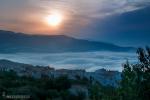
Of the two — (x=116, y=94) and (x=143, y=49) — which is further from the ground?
(x=143, y=49)

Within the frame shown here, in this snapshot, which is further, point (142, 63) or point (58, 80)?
point (58, 80)

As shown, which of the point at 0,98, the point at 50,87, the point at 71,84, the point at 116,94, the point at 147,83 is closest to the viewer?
the point at 147,83

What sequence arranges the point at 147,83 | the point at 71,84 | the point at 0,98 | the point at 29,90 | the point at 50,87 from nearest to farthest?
the point at 147,83 → the point at 0,98 → the point at 29,90 → the point at 50,87 → the point at 71,84

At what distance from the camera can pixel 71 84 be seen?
32.1 meters

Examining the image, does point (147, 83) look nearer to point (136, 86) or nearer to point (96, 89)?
point (136, 86)

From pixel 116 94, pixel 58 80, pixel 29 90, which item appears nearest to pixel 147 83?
pixel 116 94

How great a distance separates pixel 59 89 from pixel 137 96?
1662 cm

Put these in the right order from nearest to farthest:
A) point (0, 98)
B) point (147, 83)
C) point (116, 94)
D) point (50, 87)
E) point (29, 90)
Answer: point (147, 83)
point (116, 94)
point (0, 98)
point (29, 90)
point (50, 87)

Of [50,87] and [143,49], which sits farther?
[50,87]

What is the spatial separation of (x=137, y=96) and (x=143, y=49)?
1377mm

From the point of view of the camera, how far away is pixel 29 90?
2550cm

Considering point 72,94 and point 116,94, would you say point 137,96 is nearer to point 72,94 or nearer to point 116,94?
point 116,94

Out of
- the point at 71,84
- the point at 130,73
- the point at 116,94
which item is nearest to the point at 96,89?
the point at 116,94

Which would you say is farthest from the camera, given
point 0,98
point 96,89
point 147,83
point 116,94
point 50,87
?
point 50,87
